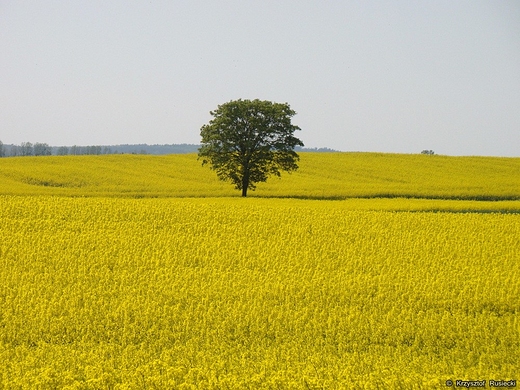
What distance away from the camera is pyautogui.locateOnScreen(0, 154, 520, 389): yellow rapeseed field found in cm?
953

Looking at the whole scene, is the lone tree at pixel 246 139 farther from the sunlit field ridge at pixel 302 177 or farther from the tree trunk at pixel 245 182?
the sunlit field ridge at pixel 302 177

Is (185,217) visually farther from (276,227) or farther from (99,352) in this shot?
(99,352)

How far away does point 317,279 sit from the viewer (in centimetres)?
1500

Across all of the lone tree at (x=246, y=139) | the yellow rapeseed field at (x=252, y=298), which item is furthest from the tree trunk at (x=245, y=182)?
the yellow rapeseed field at (x=252, y=298)

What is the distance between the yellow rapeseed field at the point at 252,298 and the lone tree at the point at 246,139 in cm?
1679

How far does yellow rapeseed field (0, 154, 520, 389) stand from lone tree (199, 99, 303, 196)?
16788 mm

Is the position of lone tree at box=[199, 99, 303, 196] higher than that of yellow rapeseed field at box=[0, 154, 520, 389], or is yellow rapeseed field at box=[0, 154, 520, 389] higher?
lone tree at box=[199, 99, 303, 196]

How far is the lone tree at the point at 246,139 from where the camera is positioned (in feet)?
140

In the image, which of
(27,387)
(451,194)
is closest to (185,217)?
(27,387)

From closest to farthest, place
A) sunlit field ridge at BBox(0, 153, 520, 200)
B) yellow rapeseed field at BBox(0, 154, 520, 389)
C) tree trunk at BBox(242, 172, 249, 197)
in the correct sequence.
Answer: yellow rapeseed field at BBox(0, 154, 520, 389) → sunlit field ridge at BBox(0, 153, 520, 200) → tree trunk at BBox(242, 172, 249, 197)

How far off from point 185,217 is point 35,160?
3934 centimetres

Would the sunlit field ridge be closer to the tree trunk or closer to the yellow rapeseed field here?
the tree trunk

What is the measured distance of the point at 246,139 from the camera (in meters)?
43.1

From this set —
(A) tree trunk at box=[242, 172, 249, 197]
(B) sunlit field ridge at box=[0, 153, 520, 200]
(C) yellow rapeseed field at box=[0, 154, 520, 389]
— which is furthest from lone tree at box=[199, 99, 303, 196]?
(C) yellow rapeseed field at box=[0, 154, 520, 389]
